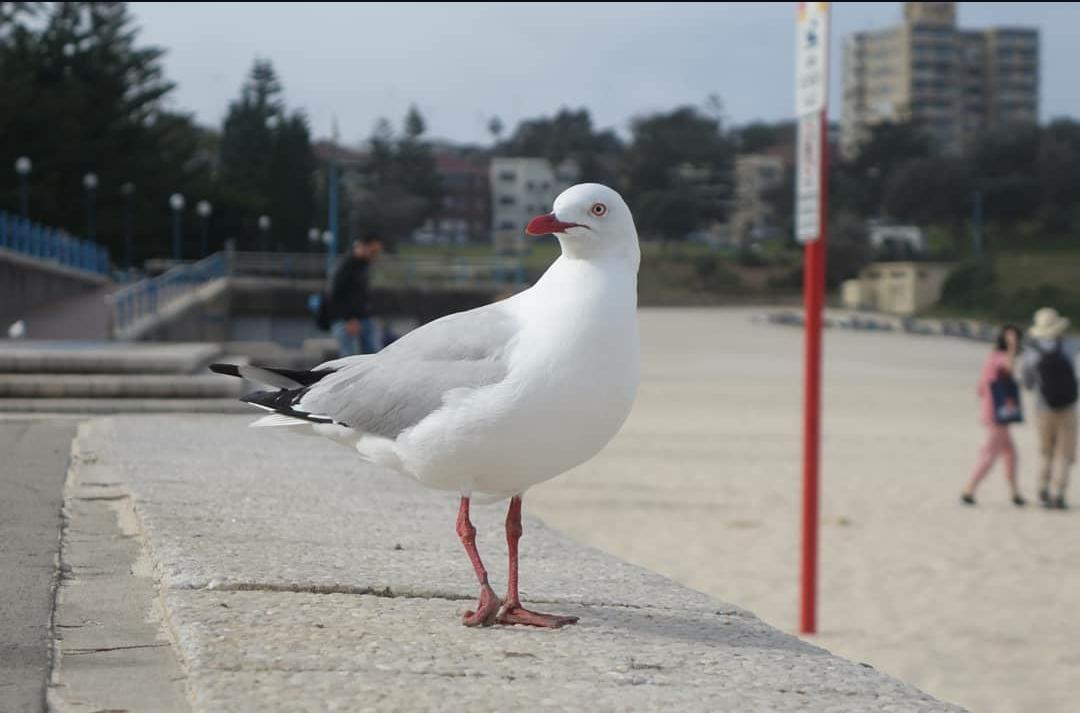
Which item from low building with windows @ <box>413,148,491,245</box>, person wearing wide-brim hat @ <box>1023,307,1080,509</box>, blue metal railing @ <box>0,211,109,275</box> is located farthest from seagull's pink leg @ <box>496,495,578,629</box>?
low building with windows @ <box>413,148,491,245</box>

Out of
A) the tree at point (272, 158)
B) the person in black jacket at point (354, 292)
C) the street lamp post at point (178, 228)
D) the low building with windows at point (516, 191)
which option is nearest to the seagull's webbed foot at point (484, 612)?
the person in black jacket at point (354, 292)

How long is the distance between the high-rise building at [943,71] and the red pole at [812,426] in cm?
17107

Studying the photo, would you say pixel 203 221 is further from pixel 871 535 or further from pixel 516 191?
pixel 516 191

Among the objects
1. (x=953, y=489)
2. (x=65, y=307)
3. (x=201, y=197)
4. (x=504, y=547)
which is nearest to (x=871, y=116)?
(x=201, y=197)

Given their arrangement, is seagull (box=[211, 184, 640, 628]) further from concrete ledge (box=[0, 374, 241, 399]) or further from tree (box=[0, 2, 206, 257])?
tree (box=[0, 2, 206, 257])

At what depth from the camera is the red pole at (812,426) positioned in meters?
7.71

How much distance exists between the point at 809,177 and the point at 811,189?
95 millimetres

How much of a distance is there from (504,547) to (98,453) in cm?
263

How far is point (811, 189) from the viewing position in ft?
25.6

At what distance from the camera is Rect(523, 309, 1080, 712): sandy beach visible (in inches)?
295

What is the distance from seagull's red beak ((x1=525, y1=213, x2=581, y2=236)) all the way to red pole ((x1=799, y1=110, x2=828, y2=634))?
162 inches

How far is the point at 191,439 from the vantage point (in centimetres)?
800

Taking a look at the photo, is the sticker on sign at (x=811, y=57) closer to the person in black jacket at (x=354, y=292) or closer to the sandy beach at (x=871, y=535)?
the sandy beach at (x=871, y=535)

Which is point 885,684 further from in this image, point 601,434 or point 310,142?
point 310,142
